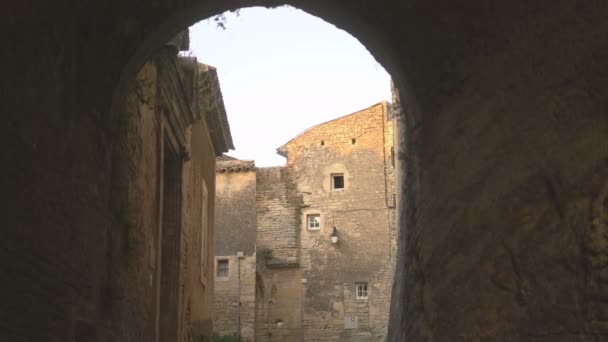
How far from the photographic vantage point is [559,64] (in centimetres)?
488

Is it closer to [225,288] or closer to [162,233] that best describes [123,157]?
[162,233]

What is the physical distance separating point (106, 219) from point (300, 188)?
25.5 metres

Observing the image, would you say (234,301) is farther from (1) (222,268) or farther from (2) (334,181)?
(2) (334,181)

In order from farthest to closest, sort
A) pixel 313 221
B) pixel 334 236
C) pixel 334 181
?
pixel 334 181
pixel 313 221
pixel 334 236

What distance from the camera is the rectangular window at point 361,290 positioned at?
29906 millimetres

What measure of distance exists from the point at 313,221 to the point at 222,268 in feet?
13.0

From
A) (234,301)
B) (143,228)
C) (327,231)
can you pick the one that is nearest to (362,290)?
(327,231)

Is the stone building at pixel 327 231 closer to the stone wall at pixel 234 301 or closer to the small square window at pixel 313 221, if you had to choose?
the small square window at pixel 313 221

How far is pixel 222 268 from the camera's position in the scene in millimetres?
29688

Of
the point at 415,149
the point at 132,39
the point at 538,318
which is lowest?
the point at 538,318

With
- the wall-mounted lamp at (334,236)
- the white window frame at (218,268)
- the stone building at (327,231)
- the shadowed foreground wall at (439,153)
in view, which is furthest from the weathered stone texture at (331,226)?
the shadowed foreground wall at (439,153)

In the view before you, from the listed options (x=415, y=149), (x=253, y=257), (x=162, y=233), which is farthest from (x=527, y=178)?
(x=253, y=257)

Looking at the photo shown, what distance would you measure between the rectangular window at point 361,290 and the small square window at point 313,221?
265 centimetres

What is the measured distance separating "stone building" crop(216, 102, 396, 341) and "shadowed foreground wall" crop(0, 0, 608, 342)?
23.5m
